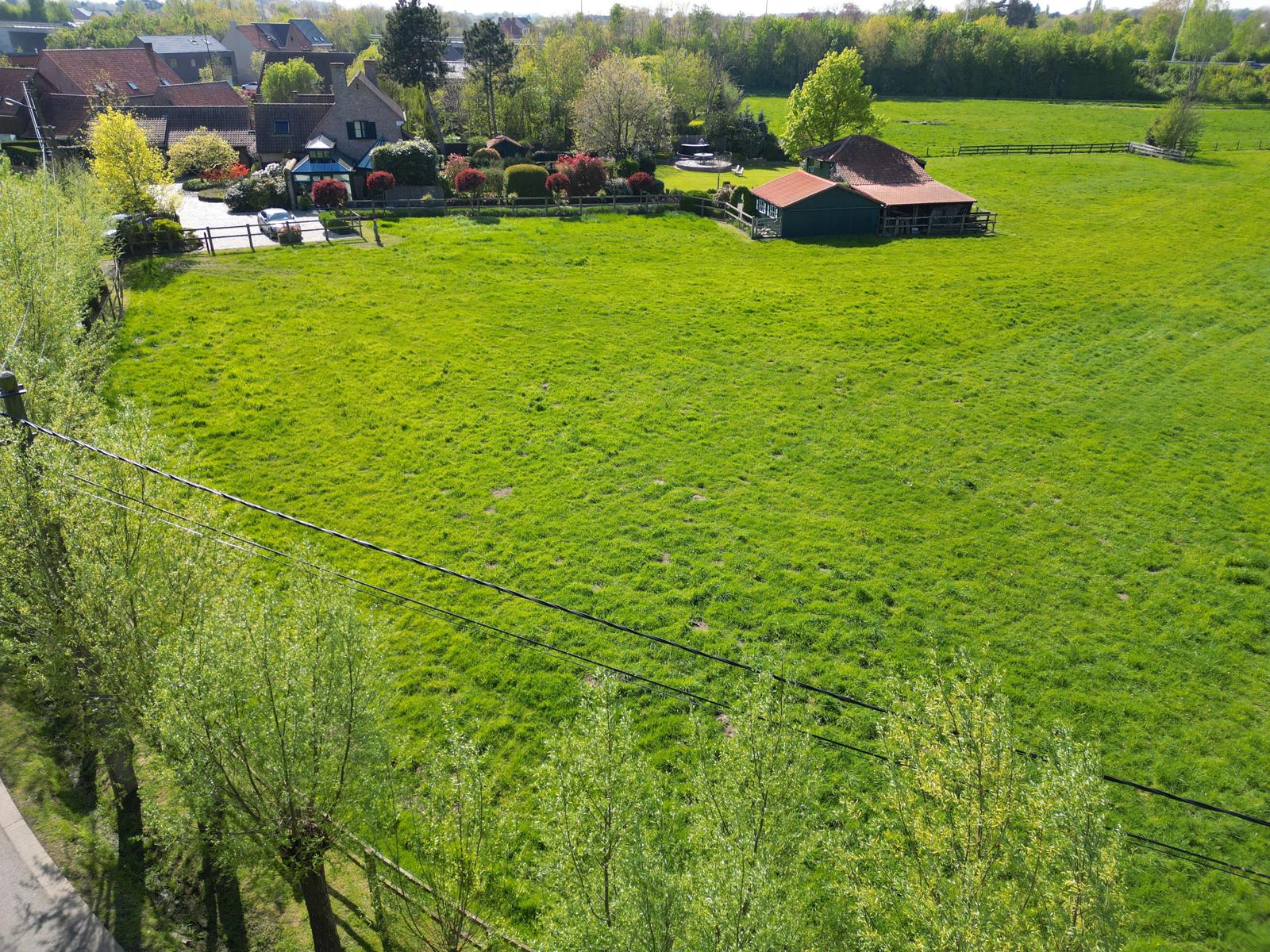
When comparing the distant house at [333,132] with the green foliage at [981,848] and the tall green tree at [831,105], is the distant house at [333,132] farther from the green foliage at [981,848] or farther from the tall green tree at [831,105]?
the green foliage at [981,848]

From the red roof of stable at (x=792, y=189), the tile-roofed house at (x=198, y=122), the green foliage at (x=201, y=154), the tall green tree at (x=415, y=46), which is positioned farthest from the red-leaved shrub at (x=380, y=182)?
the red roof of stable at (x=792, y=189)

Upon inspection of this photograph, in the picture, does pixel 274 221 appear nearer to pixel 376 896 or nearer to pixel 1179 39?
pixel 376 896

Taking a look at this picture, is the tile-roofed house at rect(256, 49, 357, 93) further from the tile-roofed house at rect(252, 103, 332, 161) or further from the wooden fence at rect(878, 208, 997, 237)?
the wooden fence at rect(878, 208, 997, 237)

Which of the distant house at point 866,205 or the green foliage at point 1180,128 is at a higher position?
the green foliage at point 1180,128

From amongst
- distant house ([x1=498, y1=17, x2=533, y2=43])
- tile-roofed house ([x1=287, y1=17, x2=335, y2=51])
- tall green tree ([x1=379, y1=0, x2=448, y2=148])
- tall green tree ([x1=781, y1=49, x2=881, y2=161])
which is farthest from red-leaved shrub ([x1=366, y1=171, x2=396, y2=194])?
distant house ([x1=498, y1=17, x2=533, y2=43])

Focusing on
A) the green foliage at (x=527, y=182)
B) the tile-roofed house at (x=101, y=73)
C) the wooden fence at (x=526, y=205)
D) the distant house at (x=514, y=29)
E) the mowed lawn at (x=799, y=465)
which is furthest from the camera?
the distant house at (x=514, y=29)

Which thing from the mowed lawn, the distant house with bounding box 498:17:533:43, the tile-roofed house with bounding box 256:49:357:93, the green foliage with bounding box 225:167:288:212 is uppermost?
the distant house with bounding box 498:17:533:43

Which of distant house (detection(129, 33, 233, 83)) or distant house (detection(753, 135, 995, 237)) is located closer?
distant house (detection(753, 135, 995, 237))
